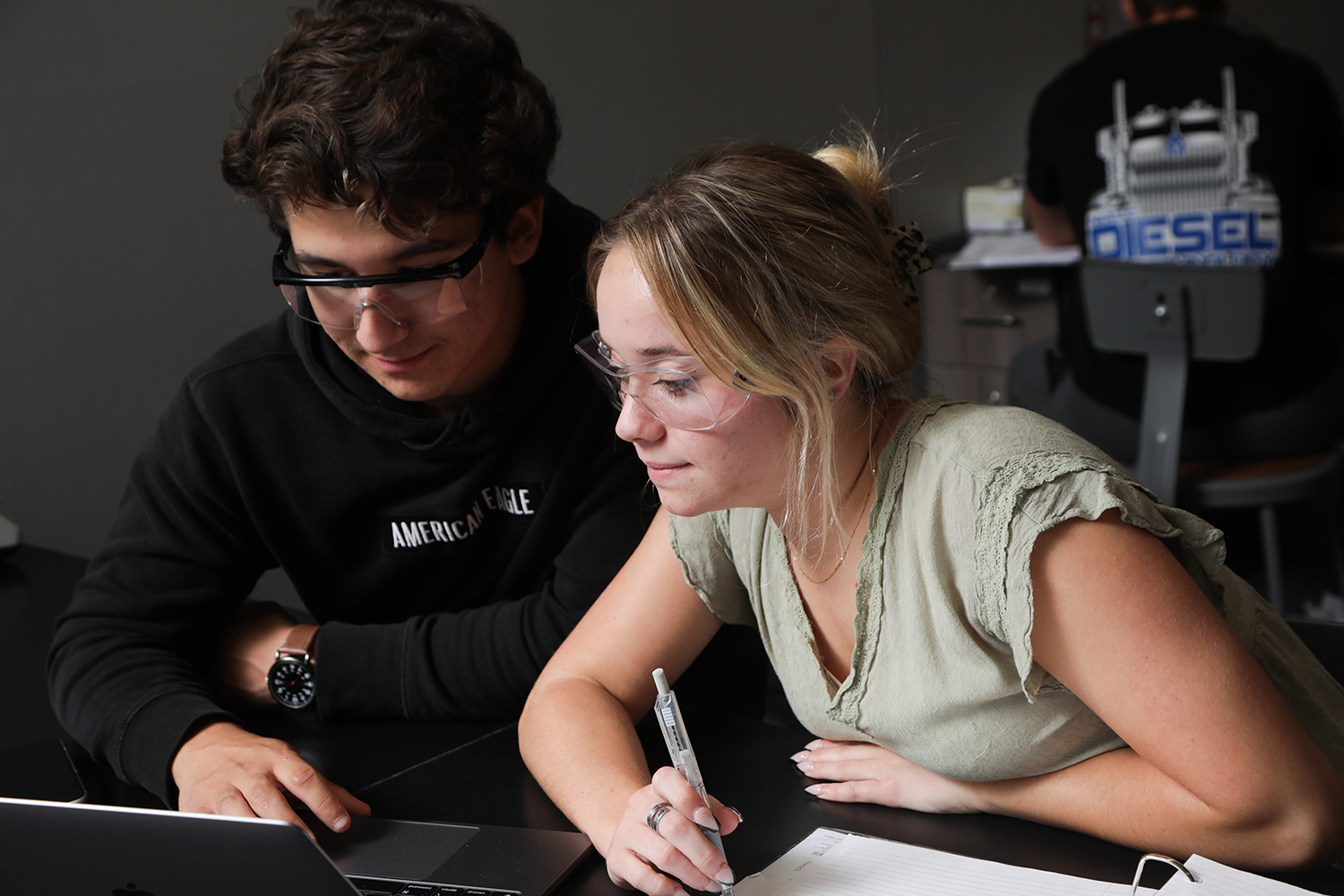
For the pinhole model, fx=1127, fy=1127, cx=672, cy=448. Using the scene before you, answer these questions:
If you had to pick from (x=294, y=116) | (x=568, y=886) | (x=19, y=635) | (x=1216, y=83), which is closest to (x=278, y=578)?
(x=19, y=635)

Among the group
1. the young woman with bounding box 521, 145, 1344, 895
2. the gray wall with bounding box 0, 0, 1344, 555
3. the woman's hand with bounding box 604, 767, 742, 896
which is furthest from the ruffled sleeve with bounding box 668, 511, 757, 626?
the gray wall with bounding box 0, 0, 1344, 555

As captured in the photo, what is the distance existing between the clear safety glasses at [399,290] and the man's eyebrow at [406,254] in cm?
2

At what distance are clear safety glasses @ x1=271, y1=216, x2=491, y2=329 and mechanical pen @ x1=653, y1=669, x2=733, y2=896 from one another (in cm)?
57

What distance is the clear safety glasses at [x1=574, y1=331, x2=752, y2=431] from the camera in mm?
954

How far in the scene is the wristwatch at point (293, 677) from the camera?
129 centimetres

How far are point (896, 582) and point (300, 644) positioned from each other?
72 cm

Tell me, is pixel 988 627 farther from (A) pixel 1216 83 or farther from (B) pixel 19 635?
(A) pixel 1216 83

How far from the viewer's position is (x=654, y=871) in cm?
85

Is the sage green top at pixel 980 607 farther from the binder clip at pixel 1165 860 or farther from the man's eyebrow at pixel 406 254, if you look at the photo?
the man's eyebrow at pixel 406 254

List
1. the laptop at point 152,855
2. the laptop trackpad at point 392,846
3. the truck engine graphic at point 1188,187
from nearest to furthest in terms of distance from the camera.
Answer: the laptop at point 152,855 < the laptop trackpad at point 392,846 < the truck engine graphic at point 1188,187

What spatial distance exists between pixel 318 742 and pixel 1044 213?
266 centimetres

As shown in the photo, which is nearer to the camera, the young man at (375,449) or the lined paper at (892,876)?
the lined paper at (892,876)

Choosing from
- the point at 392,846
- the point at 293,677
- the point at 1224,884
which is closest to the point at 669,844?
the point at 392,846

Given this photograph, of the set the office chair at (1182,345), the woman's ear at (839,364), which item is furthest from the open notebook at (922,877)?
the office chair at (1182,345)
